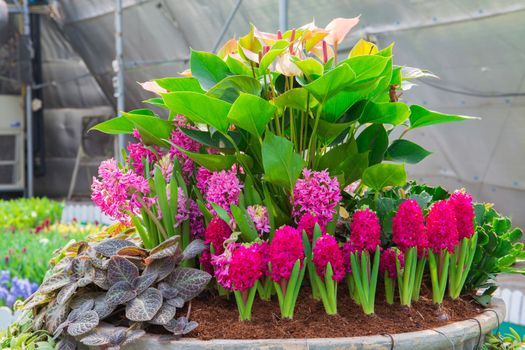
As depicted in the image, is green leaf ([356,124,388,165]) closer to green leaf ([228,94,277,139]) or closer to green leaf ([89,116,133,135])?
green leaf ([228,94,277,139])

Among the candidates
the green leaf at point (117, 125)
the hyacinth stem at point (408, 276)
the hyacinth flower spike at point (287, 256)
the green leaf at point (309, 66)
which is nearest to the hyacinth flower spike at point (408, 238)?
the hyacinth stem at point (408, 276)

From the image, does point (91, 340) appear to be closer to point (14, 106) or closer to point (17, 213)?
point (17, 213)

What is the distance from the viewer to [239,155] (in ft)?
4.53

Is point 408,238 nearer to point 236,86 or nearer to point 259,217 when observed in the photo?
point 259,217

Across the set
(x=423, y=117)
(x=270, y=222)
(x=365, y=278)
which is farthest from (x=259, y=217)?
(x=423, y=117)

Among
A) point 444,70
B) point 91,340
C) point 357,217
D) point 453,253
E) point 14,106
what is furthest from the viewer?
point 14,106

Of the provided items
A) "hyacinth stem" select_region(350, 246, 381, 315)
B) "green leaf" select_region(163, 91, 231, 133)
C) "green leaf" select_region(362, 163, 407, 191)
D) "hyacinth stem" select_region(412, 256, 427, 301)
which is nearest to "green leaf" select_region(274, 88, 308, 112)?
"green leaf" select_region(163, 91, 231, 133)

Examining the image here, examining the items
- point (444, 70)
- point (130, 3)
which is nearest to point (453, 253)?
point (444, 70)

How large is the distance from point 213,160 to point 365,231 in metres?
0.35

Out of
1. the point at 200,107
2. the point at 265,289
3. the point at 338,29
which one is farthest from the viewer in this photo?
the point at 338,29

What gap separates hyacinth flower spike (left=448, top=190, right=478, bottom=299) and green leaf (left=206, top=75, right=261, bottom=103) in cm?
53

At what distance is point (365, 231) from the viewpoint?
51.7 inches

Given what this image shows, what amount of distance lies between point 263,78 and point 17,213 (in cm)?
416

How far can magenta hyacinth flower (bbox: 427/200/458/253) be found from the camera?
1.37 metres
